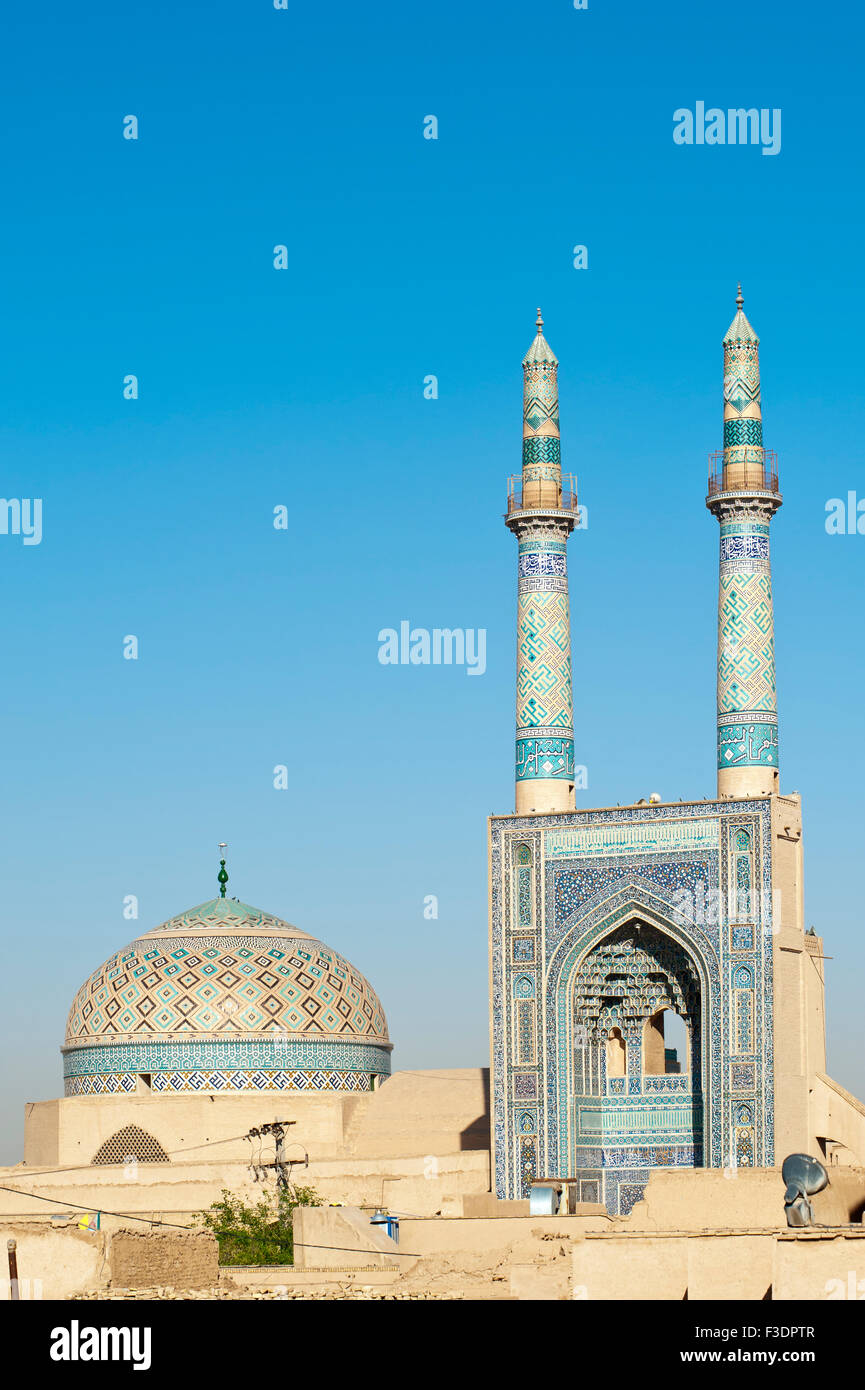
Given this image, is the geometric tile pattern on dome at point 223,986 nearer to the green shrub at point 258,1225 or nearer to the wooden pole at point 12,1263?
the green shrub at point 258,1225

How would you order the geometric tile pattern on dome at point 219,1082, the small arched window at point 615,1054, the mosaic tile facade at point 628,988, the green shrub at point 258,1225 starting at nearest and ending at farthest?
the green shrub at point 258,1225 < the mosaic tile facade at point 628,988 < the small arched window at point 615,1054 < the geometric tile pattern on dome at point 219,1082

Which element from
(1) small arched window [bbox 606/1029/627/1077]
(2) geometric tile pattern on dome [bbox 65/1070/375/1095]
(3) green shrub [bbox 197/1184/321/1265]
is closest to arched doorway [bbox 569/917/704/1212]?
(1) small arched window [bbox 606/1029/627/1077]

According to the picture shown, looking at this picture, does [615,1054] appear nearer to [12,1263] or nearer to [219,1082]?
[219,1082]

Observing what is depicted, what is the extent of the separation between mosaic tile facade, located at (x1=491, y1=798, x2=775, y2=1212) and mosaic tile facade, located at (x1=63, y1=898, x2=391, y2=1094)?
541 centimetres

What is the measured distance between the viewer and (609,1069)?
26.9 m

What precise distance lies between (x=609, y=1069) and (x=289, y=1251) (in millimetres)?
4823

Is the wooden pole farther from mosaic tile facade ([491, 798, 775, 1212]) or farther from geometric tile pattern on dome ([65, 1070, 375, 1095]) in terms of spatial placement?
geometric tile pattern on dome ([65, 1070, 375, 1095])

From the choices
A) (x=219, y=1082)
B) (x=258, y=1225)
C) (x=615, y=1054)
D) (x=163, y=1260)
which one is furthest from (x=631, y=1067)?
(x=163, y=1260)

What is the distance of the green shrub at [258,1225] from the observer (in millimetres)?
23297

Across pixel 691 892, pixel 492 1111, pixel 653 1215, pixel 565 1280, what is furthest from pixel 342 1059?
pixel 565 1280

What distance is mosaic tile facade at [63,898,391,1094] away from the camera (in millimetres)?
31266

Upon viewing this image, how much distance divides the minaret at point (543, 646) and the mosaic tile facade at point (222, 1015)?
590 centimetres

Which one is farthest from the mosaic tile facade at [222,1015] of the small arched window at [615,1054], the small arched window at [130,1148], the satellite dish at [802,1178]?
the satellite dish at [802,1178]

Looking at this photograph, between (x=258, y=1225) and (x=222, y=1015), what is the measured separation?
639 centimetres
